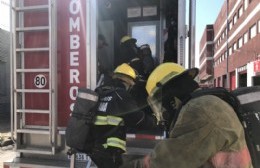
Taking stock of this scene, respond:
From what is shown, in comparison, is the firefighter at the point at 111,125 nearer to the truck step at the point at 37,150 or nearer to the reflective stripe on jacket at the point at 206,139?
the truck step at the point at 37,150

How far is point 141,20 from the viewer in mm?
5758

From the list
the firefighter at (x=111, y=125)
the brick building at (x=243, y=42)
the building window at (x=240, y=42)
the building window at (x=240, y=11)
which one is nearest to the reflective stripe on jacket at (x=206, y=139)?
the firefighter at (x=111, y=125)

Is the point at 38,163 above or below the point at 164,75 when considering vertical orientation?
below

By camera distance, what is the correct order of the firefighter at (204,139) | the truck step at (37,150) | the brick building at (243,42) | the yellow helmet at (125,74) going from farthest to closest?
1. the brick building at (243,42)
2. the yellow helmet at (125,74)
3. the truck step at (37,150)
4. the firefighter at (204,139)

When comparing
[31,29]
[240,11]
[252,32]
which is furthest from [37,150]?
[240,11]

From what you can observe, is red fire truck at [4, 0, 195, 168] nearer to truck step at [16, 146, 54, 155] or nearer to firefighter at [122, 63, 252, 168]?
truck step at [16, 146, 54, 155]

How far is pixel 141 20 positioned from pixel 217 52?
56.8 m

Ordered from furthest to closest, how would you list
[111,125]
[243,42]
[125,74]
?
1. [243,42]
2. [125,74]
3. [111,125]

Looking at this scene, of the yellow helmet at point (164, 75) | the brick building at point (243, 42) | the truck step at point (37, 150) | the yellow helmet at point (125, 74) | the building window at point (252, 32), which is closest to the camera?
the yellow helmet at point (164, 75)

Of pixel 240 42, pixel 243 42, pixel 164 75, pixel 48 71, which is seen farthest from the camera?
pixel 240 42

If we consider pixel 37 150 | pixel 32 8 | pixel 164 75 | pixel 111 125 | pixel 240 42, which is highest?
pixel 240 42

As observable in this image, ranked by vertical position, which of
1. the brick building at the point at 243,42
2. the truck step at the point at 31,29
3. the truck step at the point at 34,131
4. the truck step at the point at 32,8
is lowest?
Result: the truck step at the point at 34,131

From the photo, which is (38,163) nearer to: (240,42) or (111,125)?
(111,125)

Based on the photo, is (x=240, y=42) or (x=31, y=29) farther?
(x=240, y=42)
